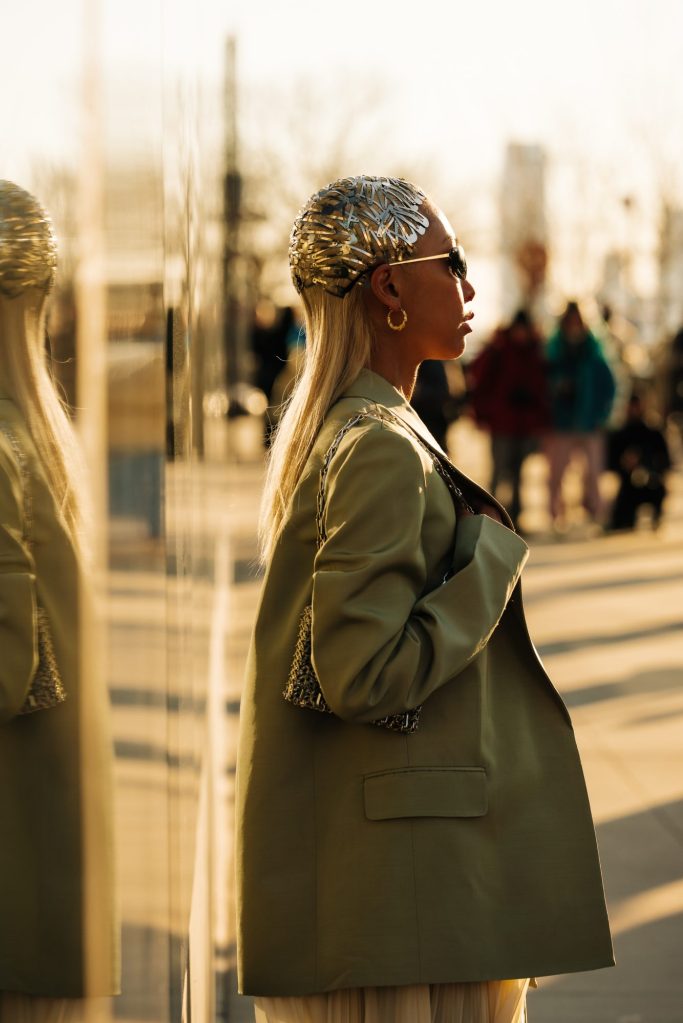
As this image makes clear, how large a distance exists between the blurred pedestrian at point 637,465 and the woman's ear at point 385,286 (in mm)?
12495

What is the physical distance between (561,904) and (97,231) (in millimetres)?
1388

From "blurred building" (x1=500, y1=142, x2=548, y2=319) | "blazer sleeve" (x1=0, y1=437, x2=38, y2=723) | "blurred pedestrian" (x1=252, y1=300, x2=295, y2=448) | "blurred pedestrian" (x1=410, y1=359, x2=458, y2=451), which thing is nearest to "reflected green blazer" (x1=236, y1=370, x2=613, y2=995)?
"blazer sleeve" (x1=0, y1=437, x2=38, y2=723)

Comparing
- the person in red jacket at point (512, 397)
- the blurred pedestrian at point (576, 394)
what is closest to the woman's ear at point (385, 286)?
the person in red jacket at point (512, 397)

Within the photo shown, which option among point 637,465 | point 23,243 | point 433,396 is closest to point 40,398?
point 23,243

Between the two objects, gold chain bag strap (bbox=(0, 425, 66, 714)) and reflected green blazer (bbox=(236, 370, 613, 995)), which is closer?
gold chain bag strap (bbox=(0, 425, 66, 714))

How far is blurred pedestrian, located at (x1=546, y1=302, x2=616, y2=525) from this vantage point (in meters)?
13.9

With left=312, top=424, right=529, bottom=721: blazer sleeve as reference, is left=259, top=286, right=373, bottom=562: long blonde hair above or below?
above

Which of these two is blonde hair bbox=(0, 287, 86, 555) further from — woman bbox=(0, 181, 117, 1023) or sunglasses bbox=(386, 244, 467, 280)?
sunglasses bbox=(386, 244, 467, 280)

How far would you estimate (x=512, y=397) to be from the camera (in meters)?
13.8

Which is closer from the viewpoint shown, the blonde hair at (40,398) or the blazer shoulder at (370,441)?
the blonde hair at (40,398)

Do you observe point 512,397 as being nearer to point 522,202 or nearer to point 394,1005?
point 394,1005

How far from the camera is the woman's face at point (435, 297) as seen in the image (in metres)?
2.38

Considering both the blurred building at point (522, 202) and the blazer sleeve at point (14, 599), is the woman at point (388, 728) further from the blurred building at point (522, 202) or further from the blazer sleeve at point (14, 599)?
the blurred building at point (522, 202)

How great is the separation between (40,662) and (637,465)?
1391cm
